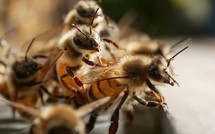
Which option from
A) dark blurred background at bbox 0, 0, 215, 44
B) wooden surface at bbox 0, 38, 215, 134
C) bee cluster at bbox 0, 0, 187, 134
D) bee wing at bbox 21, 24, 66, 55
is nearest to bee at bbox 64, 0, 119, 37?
bee cluster at bbox 0, 0, 187, 134

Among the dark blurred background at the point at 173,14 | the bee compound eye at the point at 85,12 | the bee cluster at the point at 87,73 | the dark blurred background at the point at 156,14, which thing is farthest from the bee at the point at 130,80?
the dark blurred background at the point at 173,14

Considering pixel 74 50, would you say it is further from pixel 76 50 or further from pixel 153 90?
pixel 153 90

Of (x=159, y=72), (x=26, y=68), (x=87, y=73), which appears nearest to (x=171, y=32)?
(x=26, y=68)

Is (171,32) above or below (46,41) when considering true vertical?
above

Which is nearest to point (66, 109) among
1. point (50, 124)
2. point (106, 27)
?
point (50, 124)

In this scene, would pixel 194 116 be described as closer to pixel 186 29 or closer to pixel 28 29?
pixel 28 29

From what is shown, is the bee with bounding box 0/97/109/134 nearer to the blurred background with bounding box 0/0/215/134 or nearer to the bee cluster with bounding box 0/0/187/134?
the bee cluster with bounding box 0/0/187/134
